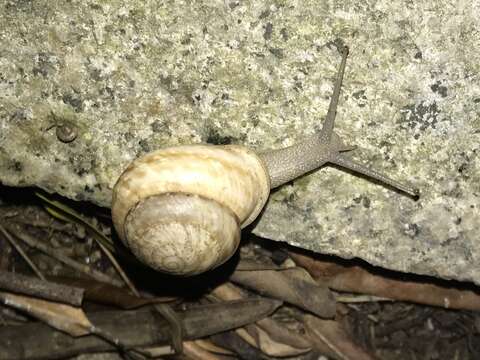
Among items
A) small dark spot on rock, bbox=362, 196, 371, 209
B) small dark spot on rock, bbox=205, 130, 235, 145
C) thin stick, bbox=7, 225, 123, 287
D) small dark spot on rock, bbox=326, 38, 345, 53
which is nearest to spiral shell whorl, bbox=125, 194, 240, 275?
small dark spot on rock, bbox=205, 130, 235, 145

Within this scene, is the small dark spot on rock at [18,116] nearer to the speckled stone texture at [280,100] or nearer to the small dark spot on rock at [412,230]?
the speckled stone texture at [280,100]

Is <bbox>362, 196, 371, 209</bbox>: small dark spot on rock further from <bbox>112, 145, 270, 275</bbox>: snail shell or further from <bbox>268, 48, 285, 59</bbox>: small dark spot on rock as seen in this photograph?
<bbox>268, 48, 285, 59</bbox>: small dark spot on rock

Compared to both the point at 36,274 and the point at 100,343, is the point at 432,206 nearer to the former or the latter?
the point at 100,343

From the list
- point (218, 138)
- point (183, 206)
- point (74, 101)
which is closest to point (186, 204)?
point (183, 206)

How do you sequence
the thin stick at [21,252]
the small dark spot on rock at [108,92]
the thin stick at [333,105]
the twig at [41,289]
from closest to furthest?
the thin stick at [333,105]
the small dark spot on rock at [108,92]
the twig at [41,289]
the thin stick at [21,252]

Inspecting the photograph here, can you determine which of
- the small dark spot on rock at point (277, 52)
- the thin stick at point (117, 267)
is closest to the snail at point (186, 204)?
the small dark spot on rock at point (277, 52)

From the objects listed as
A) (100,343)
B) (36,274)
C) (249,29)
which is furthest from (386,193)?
(36,274)

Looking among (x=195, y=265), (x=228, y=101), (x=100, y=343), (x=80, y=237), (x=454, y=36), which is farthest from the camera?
(x=80, y=237)
